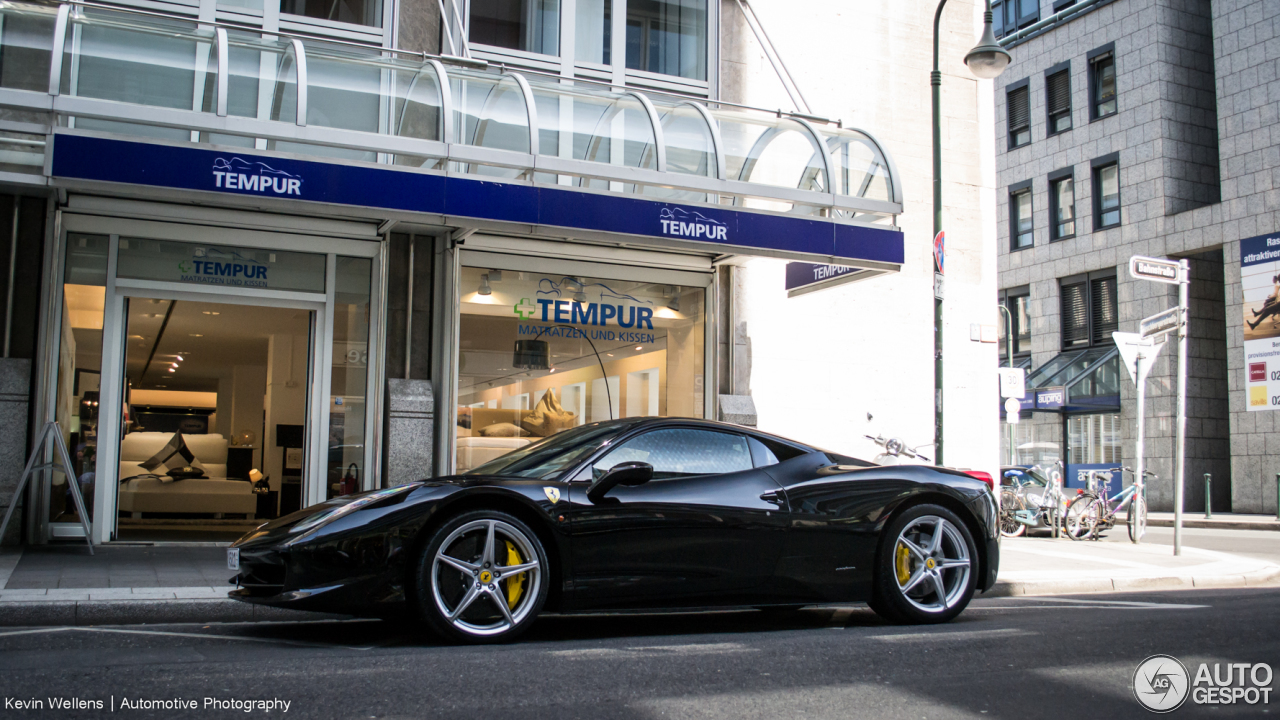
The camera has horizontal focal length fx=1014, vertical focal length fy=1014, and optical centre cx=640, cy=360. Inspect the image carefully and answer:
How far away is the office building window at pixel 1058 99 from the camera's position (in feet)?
114

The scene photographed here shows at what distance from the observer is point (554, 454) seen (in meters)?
5.96

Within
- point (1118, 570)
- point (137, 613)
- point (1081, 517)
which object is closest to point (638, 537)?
point (137, 613)

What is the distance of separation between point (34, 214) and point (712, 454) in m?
7.59

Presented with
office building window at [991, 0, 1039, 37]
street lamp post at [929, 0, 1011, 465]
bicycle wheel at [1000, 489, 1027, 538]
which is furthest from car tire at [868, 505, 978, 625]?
office building window at [991, 0, 1039, 37]

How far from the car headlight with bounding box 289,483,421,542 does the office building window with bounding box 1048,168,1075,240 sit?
33546 millimetres

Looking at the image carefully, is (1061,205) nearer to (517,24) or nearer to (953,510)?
(517,24)

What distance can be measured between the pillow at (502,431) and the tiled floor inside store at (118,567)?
294 centimetres

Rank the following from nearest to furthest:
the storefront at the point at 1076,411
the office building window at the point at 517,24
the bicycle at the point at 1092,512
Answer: the office building window at the point at 517,24 < the bicycle at the point at 1092,512 < the storefront at the point at 1076,411

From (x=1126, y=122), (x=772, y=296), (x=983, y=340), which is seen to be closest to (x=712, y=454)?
(x=772, y=296)

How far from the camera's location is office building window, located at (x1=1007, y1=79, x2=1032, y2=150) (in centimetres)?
3678

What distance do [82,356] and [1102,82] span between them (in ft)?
107

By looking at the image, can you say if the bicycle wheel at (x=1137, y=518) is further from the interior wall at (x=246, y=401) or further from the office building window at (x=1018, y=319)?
the office building window at (x=1018, y=319)

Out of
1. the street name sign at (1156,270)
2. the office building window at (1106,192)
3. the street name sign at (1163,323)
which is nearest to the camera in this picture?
the street name sign at (1156,270)

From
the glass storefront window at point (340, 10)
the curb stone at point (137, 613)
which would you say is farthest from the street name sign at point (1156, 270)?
the curb stone at point (137, 613)
